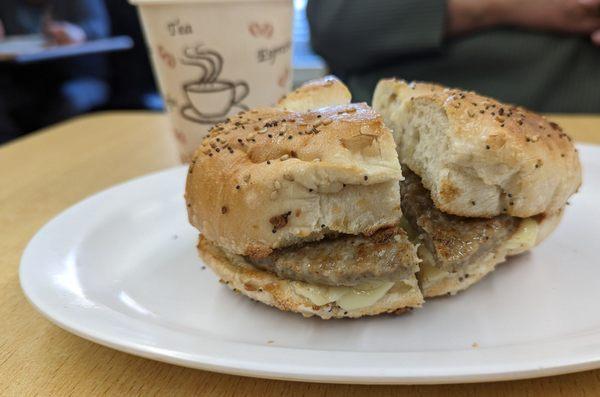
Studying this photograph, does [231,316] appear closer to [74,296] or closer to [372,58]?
→ [74,296]

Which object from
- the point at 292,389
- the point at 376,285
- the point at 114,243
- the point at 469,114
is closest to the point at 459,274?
the point at 376,285

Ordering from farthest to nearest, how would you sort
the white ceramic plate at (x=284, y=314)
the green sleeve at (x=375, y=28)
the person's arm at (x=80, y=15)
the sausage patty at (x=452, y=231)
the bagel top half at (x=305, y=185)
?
the person's arm at (x=80, y=15)
the green sleeve at (x=375, y=28)
the sausage patty at (x=452, y=231)
the bagel top half at (x=305, y=185)
the white ceramic plate at (x=284, y=314)

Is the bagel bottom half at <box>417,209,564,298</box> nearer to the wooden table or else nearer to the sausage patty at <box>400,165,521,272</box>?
the sausage patty at <box>400,165,521,272</box>

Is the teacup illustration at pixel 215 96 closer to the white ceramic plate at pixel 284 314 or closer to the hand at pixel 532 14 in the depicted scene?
the white ceramic plate at pixel 284 314

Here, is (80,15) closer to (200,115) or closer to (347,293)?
(200,115)

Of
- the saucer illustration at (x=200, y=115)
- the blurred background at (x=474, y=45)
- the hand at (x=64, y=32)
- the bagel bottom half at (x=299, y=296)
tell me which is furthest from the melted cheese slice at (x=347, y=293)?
the hand at (x=64, y=32)

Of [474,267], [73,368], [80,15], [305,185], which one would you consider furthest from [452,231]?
[80,15]

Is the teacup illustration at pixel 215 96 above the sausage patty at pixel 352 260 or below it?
below
